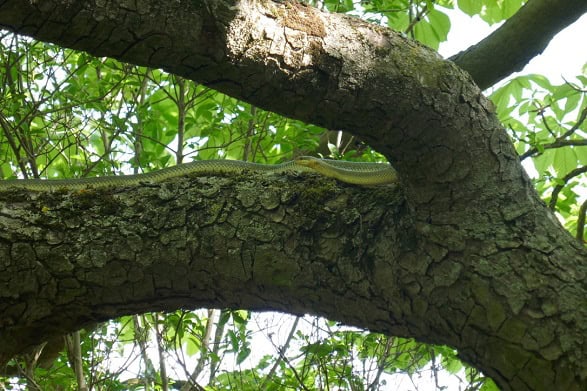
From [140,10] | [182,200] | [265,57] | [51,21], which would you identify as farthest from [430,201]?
[51,21]

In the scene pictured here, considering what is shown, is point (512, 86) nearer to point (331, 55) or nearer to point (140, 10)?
point (331, 55)

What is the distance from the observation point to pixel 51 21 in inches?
81.0

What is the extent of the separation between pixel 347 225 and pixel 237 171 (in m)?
2.31

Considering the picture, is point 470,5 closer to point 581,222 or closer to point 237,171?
point 237,171

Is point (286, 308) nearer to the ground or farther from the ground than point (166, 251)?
nearer to the ground

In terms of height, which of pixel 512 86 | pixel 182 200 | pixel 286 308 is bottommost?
pixel 286 308

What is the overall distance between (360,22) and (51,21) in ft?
3.77

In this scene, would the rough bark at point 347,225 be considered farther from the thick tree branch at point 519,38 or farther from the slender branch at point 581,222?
the thick tree branch at point 519,38

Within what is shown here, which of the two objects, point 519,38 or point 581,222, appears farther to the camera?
point 519,38

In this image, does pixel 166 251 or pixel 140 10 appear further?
pixel 166 251

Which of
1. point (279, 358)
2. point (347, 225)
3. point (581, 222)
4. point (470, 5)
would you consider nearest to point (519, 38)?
point (581, 222)

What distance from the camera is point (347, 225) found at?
2.87 m

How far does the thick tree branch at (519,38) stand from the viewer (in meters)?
4.20

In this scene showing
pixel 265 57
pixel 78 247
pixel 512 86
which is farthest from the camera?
A: pixel 512 86
